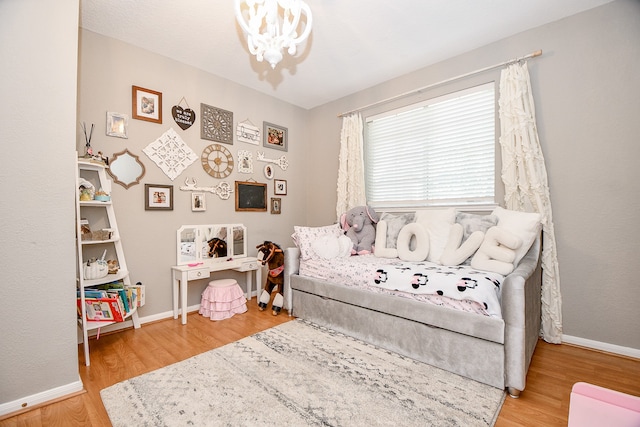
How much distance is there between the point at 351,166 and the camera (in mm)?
3576

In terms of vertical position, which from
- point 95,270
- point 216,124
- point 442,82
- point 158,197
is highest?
point 442,82

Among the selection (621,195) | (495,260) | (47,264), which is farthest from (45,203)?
(621,195)

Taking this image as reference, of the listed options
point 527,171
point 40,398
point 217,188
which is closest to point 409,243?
point 527,171

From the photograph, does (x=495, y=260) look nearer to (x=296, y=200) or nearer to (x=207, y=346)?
(x=207, y=346)

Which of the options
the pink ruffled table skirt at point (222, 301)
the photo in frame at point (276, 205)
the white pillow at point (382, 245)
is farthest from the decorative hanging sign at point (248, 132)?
the white pillow at point (382, 245)

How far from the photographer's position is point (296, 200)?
4.10 meters

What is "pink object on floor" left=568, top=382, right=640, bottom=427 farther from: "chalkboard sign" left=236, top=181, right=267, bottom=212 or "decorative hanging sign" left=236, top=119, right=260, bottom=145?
"decorative hanging sign" left=236, top=119, right=260, bottom=145

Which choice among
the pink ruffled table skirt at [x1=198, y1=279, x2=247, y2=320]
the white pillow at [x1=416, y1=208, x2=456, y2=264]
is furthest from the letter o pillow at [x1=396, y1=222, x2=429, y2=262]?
the pink ruffled table skirt at [x1=198, y1=279, x2=247, y2=320]

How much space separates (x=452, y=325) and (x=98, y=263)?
2592 millimetres

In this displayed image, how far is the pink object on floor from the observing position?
0.66 m

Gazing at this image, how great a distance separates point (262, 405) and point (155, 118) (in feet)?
8.66

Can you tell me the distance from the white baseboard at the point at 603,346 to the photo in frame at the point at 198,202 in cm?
353

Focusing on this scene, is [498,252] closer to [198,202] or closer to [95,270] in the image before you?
[198,202]

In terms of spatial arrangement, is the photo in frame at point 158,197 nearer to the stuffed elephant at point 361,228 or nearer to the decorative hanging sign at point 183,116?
the decorative hanging sign at point 183,116
